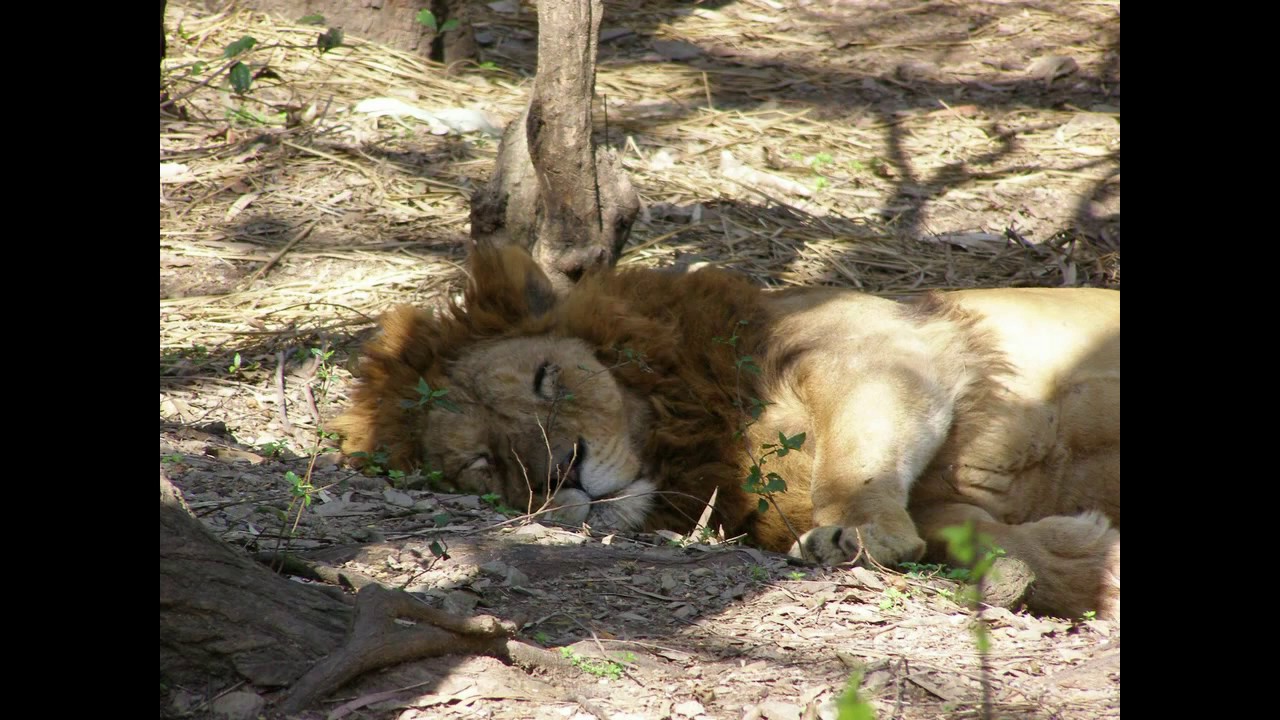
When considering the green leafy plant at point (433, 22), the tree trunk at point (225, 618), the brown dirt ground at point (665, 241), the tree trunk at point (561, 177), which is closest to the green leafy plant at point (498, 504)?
the brown dirt ground at point (665, 241)

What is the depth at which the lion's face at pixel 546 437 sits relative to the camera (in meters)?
3.85

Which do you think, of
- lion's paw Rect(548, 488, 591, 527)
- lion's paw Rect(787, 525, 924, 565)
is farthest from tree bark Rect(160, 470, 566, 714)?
lion's paw Rect(548, 488, 591, 527)

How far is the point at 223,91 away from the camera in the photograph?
7500 millimetres

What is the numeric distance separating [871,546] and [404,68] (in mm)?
6076

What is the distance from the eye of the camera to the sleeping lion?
149 inches

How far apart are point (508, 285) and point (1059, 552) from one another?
2.14 metres

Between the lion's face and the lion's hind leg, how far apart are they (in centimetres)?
101

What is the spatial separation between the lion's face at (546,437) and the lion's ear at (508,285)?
253 millimetres

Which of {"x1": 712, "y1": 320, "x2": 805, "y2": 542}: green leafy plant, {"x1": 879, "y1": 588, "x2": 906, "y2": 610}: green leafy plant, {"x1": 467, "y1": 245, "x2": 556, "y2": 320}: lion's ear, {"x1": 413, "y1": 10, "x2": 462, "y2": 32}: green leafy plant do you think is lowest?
{"x1": 879, "y1": 588, "x2": 906, "y2": 610}: green leafy plant

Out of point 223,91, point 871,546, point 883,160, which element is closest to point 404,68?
point 223,91

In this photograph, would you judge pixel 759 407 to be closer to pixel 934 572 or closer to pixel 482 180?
pixel 934 572

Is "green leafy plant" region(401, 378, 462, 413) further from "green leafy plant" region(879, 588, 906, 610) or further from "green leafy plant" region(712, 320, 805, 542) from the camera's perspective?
"green leafy plant" region(879, 588, 906, 610)

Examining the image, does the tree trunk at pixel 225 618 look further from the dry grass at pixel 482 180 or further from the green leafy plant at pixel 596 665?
the dry grass at pixel 482 180

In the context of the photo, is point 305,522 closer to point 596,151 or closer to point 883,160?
point 596,151
